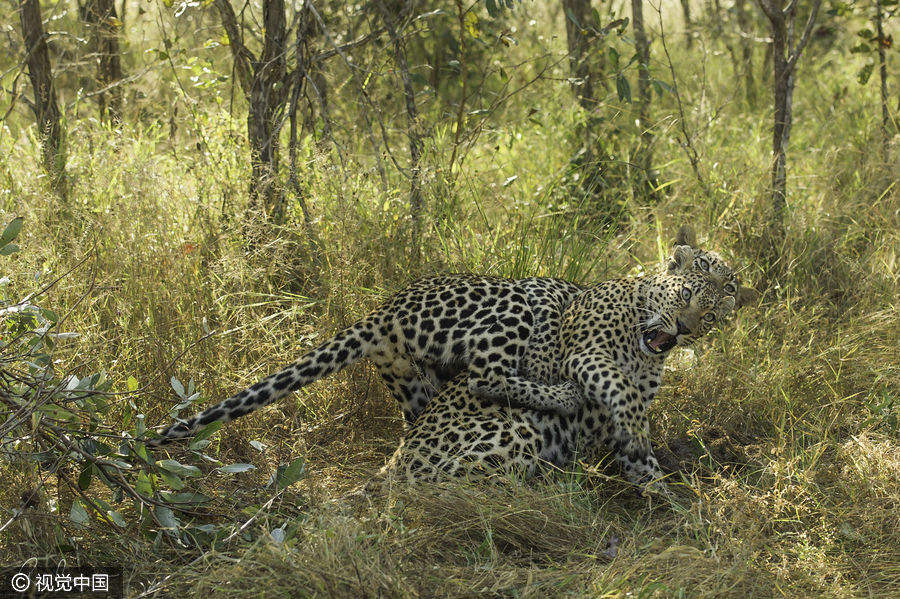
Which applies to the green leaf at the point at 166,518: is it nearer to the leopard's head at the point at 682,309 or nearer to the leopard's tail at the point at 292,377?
the leopard's tail at the point at 292,377

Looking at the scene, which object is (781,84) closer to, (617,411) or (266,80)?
(617,411)

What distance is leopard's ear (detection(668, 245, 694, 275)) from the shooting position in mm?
4633

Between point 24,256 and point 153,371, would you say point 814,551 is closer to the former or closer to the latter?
point 153,371

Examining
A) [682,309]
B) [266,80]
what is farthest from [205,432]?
[266,80]

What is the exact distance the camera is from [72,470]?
3.74m

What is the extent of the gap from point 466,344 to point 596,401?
71 cm

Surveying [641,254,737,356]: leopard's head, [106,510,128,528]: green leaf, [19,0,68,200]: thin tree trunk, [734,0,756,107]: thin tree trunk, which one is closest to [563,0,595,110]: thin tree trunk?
[734,0,756,107]: thin tree trunk

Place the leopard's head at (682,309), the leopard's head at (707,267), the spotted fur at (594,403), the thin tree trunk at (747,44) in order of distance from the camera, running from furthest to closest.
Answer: the thin tree trunk at (747,44)
the leopard's head at (707,267)
the leopard's head at (682,309)
the spotted fur at (594,403)

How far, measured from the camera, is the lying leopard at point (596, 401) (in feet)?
13.2

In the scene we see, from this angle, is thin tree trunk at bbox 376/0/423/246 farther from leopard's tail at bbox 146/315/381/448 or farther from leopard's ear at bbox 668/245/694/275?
leopard's ear at bbox 668/245/694/275

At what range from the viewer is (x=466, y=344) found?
4.41m

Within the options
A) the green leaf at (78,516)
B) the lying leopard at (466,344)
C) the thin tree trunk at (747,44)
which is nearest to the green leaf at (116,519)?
the green leaf at (78,516)

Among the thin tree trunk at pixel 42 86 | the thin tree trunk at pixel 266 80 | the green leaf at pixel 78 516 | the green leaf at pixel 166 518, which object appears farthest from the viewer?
the thin tree trunk at pixel 42 86

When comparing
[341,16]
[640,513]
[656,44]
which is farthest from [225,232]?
[656,44]
